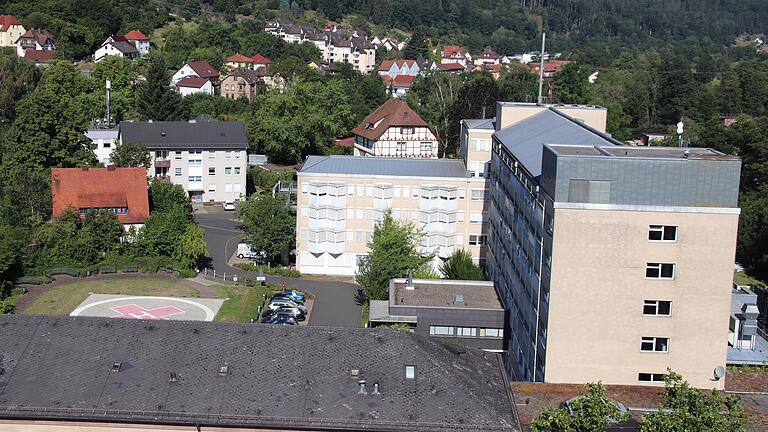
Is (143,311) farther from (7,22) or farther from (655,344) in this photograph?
(7,22)

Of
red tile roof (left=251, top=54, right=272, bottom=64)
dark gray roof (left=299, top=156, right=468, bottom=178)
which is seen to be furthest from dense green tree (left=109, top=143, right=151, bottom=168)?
red tile roof (left=251, top=54, right=272, bottom=64)

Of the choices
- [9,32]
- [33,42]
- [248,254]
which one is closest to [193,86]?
[33,42]

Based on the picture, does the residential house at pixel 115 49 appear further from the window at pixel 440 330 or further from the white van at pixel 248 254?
the window at pixel 440 330

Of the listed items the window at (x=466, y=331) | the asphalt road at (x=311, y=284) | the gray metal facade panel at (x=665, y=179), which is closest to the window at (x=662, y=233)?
the gray metal facade panel at (x=665, y=179)

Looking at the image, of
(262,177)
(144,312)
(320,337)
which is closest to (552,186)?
(320,337)

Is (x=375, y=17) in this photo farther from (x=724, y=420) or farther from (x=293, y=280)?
(x=724, y=420)

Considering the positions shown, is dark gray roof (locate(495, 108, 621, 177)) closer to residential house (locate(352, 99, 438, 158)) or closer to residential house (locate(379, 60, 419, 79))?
residential house (locate(352, 99, 438, 158))
